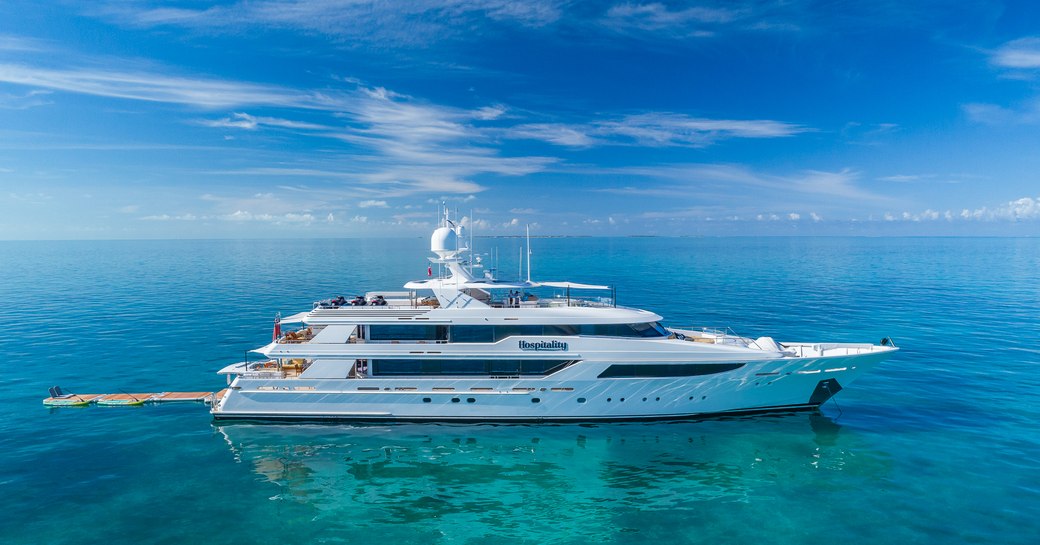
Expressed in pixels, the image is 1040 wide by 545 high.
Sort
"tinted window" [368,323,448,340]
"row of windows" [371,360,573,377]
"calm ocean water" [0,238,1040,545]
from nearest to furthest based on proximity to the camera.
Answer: "calm ocean water" [0,238,1040,545], "row of windows" [371,360,573,377], "tinted window" [368,323,448,340]

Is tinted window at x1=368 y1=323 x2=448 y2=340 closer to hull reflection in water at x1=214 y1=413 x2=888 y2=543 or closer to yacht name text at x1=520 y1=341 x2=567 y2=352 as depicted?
yacht name text at x1=520 y1=341 x2=567 y2=352

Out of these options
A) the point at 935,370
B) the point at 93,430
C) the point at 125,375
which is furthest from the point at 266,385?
the point at 935,370

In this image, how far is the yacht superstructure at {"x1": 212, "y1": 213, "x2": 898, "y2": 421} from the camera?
19812 mm

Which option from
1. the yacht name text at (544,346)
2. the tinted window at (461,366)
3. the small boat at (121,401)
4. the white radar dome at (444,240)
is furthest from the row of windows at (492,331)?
the small boat at (121,401)

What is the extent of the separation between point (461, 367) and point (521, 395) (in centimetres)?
270

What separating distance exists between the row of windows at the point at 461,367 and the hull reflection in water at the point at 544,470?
2149 mm

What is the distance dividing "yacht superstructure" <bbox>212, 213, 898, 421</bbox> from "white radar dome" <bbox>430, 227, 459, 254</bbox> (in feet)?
12.1

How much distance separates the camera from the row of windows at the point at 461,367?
20.4 m

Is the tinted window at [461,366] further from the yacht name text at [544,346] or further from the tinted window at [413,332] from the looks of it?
the tinted window at [413,332]

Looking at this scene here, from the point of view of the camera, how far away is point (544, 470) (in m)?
16.6

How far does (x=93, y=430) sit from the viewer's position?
1912 centimetres

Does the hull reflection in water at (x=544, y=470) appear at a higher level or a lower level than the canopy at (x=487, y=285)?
lower

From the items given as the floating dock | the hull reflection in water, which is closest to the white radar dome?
the hull reflection in water

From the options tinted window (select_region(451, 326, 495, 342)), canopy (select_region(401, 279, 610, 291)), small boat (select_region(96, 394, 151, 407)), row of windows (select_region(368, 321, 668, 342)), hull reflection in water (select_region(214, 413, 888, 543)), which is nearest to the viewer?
hull reflection in water (select_region(214, 413, 888, 543))
